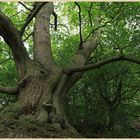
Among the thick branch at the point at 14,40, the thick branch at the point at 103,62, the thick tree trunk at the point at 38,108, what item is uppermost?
the thick branch at the point at 14,40

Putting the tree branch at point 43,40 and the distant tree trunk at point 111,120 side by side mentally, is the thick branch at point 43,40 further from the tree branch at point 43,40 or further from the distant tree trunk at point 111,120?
the distant tree trunk at point 111,120

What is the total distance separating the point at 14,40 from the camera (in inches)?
246

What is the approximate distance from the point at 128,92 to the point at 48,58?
3064 millimetres

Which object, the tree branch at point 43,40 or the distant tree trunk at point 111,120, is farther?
the distant tree trunk at point 111,120

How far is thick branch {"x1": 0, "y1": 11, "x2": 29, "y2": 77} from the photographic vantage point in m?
6.01

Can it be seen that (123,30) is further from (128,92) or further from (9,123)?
(9,123)

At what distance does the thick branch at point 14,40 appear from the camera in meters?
6.01

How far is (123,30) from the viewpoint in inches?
303

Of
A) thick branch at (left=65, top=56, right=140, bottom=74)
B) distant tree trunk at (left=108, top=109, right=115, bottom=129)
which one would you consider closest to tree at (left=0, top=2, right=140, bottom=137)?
thick branch at (left=65, top=56, right=140, bottom=74)

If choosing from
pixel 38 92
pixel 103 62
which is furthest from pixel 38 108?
pixel 103 62

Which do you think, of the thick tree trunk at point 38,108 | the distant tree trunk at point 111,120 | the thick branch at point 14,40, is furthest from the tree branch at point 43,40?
the distant tree trunk at point 111,120

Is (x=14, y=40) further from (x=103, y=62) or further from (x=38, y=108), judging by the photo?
(x=103, y=62)

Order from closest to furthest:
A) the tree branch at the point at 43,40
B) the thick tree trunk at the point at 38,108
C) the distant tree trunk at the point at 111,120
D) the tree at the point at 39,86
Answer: the thick tree trunk at the point at 38,108 < the tree at the point at 39,86 < the tree branch at the point at 43,40 < the distant tree trunk at the point at 111,120

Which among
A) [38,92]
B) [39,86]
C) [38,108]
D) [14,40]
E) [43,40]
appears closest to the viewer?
[38,108]
